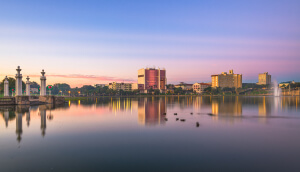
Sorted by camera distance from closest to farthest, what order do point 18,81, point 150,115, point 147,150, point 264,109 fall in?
1. point 147,150
2. point 150,115
3. point 18,81
4. point 264,109

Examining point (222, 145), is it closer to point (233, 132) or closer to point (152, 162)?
point (233, 132)

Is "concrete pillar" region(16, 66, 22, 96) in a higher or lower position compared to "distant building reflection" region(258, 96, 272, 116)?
higher

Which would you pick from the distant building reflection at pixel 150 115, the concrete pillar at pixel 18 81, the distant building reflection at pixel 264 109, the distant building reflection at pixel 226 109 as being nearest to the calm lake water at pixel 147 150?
the distant building reflection at pixel 150 115

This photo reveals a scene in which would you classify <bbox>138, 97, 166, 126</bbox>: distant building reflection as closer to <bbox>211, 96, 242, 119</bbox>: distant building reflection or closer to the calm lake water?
the calm lake water

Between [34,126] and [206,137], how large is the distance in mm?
25503

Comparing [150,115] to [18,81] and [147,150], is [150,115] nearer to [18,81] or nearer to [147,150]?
[147,150]

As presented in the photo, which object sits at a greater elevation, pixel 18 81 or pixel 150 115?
pixel 18 81

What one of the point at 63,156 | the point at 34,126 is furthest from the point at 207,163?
the point at 34,126

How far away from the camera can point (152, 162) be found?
17.4 metres

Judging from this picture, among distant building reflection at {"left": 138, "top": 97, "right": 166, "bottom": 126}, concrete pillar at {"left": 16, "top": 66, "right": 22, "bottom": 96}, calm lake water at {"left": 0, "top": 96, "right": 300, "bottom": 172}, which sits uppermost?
concrete pillar at {"left": 16, "top": 66, "right": 22, "bottom": 96}

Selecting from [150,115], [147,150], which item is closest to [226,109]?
[150,115]

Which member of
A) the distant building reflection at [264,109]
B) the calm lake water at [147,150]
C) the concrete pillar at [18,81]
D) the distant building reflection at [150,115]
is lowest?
the distant building reflection at [264,109]

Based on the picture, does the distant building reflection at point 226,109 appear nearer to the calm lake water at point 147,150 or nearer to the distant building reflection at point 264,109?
the distant building reflection at point 264,109

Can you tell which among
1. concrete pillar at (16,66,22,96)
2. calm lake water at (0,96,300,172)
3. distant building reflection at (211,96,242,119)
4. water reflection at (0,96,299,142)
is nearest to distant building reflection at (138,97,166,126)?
water reflection at (0,96,299,142)
